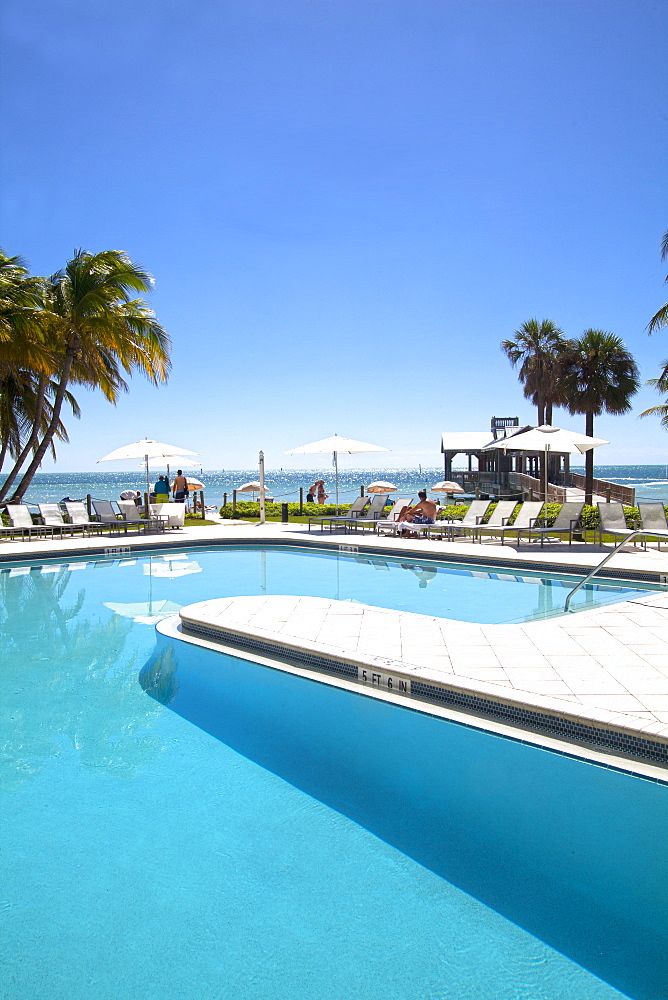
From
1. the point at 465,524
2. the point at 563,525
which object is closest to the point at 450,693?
the point at 563,525

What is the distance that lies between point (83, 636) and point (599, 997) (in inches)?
252

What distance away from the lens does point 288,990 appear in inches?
95.7

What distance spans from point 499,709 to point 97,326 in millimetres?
16069

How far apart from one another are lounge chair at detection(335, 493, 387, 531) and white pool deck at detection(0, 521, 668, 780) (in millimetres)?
8361

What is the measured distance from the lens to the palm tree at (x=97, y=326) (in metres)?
17.5

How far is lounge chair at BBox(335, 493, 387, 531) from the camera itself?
16109 mm

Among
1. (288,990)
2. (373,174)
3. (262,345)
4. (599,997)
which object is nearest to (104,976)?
(288,990)

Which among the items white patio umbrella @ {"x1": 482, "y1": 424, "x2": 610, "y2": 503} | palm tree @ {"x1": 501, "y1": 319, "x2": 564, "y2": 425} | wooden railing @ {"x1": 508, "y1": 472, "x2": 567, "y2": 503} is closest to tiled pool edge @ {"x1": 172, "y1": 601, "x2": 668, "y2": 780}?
white patio umbrella @ {"x1": 482, "y1": 424, "x2": 610, "y2": 503}

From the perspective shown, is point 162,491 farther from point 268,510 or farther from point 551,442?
point 551,442

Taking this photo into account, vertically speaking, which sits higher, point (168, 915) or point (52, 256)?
point (52, 256)

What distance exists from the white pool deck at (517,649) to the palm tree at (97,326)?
12451 millimetres

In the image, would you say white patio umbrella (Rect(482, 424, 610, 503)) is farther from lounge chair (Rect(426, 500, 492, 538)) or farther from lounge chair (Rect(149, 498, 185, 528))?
lounge chair (Rect(149, 498, 185, 528))

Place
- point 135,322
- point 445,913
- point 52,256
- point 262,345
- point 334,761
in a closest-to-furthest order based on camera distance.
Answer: point 445,913 → point 334,761 → point 135,322 → point 52,256 → point 262,345

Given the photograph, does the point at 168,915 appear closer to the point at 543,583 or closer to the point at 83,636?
the point at 83,636
